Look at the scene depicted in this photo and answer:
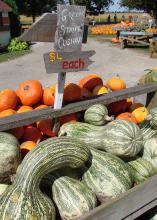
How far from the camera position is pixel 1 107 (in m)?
3.58

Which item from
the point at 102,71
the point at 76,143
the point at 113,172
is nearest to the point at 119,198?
the point at 113,172

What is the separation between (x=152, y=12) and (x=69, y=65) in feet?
122

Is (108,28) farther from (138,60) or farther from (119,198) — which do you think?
(119,198)

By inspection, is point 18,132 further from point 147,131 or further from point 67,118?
point 147,131

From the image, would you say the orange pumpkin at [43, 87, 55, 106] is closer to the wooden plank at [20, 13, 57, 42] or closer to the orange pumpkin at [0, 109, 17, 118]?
the orange pumpkin at [0, 109, 17, 118]

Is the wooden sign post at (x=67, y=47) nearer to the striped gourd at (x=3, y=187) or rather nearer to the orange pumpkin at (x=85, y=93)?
the orange pumpkin at (x=85, y=93)

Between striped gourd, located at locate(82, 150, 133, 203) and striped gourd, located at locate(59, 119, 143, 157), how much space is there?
5.6 inches

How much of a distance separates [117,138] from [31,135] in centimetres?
85

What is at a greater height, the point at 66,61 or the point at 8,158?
the point at 66,61

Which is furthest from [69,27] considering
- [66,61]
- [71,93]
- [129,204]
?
[129,204]

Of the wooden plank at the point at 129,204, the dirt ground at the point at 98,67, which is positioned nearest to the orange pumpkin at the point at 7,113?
the wooden plank at the point at 129,204

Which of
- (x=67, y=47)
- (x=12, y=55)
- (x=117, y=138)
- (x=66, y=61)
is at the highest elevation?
(x=67, y=47)

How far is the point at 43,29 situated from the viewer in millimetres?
3072

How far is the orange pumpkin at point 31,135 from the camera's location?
126 inches
